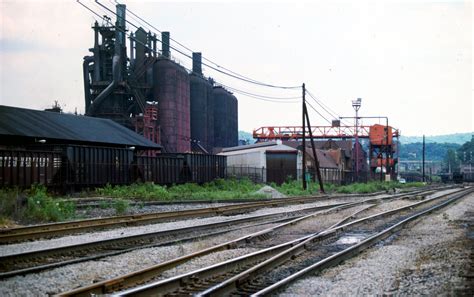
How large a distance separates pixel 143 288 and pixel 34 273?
8.63 ft

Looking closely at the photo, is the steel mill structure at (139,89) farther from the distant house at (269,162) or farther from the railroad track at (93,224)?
the railroad track at (93,224)

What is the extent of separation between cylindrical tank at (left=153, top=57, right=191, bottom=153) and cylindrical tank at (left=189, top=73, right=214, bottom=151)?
5.46 metres

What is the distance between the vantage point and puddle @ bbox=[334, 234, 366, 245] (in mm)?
11938

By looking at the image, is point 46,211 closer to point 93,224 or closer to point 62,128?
point 93,224

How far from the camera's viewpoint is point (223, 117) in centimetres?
7581

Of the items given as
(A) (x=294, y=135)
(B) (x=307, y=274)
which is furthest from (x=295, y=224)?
(A) (x=294, y=135)

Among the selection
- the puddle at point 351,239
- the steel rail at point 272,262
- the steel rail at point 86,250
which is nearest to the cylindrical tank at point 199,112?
the steel rail at point 272,262

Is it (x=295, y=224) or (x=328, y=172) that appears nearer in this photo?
(x=295, y=224)

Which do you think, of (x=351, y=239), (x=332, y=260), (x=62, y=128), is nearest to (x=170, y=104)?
(x=62, y=128)

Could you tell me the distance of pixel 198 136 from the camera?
218 ft

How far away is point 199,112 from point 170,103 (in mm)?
8867

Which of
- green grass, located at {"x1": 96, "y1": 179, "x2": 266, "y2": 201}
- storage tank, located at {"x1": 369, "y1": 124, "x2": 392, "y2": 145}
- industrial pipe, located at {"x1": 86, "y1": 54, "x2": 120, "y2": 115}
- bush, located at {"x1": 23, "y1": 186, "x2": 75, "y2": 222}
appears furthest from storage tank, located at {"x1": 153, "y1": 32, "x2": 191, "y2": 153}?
bush, located at {"x1": 23, "y1": 186, "x2": 75, "y2": 222}

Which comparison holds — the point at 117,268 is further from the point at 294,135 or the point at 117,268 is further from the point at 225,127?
the point at 294,135

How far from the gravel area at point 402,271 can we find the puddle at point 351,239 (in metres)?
0.64
